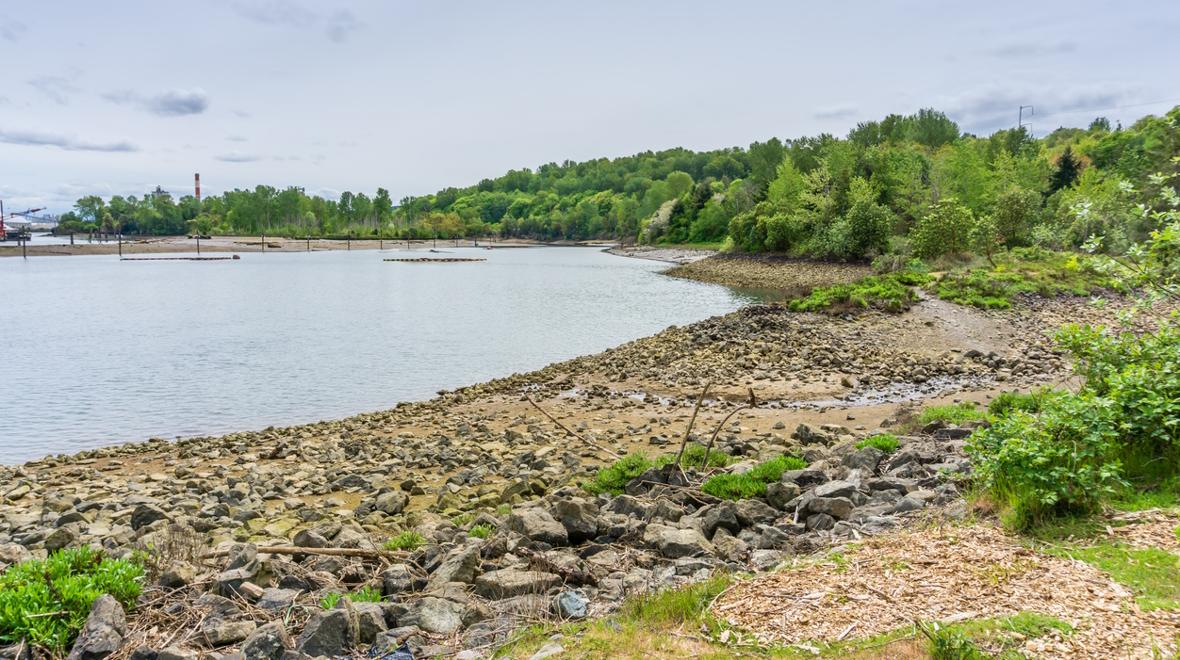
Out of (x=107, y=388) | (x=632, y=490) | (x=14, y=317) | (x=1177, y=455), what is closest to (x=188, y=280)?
(x=14, y=317)

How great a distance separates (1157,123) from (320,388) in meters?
81.3

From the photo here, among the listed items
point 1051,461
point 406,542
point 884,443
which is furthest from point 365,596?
point 884,443

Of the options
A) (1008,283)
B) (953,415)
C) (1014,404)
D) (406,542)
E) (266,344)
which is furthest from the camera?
(1008,283)

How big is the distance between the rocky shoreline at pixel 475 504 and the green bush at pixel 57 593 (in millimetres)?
290

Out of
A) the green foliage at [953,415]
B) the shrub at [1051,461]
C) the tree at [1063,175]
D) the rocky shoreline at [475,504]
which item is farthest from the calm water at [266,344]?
the tree at [1063,175]

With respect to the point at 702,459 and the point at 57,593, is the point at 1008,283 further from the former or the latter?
the point at 57,593

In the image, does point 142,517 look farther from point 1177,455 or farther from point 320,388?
point 320,388

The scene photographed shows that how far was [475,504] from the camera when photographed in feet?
35.3

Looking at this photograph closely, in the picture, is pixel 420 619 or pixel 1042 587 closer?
pixel 1042 587

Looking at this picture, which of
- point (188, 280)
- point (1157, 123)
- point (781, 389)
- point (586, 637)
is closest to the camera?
point (586, 637)

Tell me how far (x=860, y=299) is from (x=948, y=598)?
1164 inches

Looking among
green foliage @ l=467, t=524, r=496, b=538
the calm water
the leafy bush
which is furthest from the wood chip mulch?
the calm water

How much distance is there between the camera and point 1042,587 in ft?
17.9

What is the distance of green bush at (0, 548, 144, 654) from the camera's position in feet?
18.2
